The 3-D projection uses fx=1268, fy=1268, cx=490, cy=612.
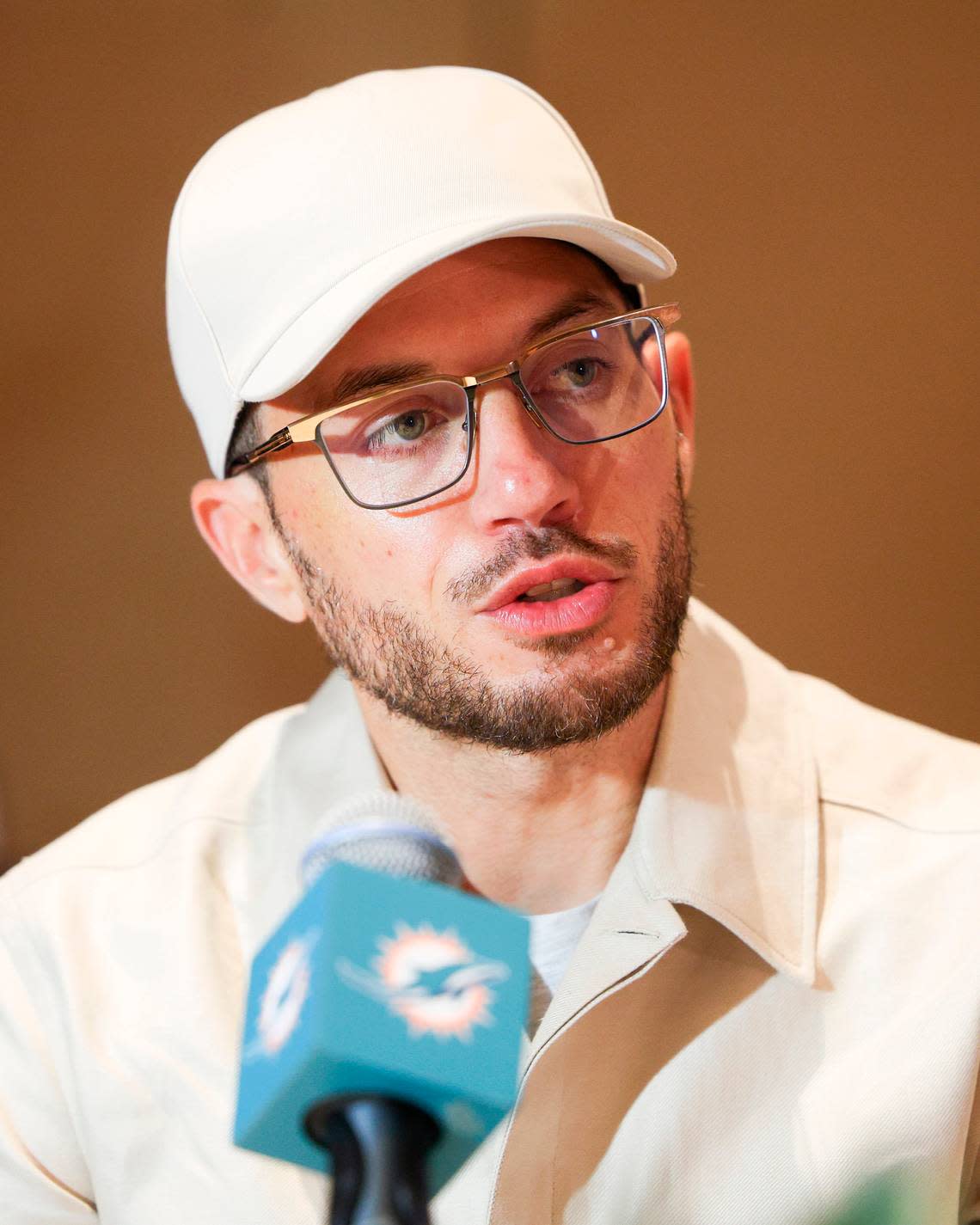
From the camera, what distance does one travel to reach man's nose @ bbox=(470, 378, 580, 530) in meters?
1.14

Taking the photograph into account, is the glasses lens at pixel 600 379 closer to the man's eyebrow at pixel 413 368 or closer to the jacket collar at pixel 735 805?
the man's eyebrow at pixel 413 368

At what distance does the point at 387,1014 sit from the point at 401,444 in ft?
2.38

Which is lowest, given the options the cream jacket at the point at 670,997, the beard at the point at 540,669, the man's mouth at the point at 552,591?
the cream jacket at the point at 670,997

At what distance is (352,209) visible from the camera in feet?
3.87

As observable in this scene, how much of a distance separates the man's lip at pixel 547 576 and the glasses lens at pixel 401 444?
0.11 m

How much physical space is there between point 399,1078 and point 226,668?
1462mm

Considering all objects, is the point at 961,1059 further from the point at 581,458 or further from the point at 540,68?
the point at 540,68

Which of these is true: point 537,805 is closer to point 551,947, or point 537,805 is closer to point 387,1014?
point 551,947

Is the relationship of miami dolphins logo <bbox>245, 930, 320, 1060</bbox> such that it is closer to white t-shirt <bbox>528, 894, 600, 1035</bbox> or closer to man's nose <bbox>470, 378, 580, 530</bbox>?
man's nose <bbox>470, 378, 580, 530</bbox>

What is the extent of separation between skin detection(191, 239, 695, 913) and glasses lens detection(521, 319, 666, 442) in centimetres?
2

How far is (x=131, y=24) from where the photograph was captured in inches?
66.7

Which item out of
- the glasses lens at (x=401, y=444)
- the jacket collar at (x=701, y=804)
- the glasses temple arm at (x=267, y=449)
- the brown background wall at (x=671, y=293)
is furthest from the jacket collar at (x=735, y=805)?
the brown background wall at (x=671, y=293)

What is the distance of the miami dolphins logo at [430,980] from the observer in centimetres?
57

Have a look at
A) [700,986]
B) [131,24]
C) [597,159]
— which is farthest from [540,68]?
[700,986]
